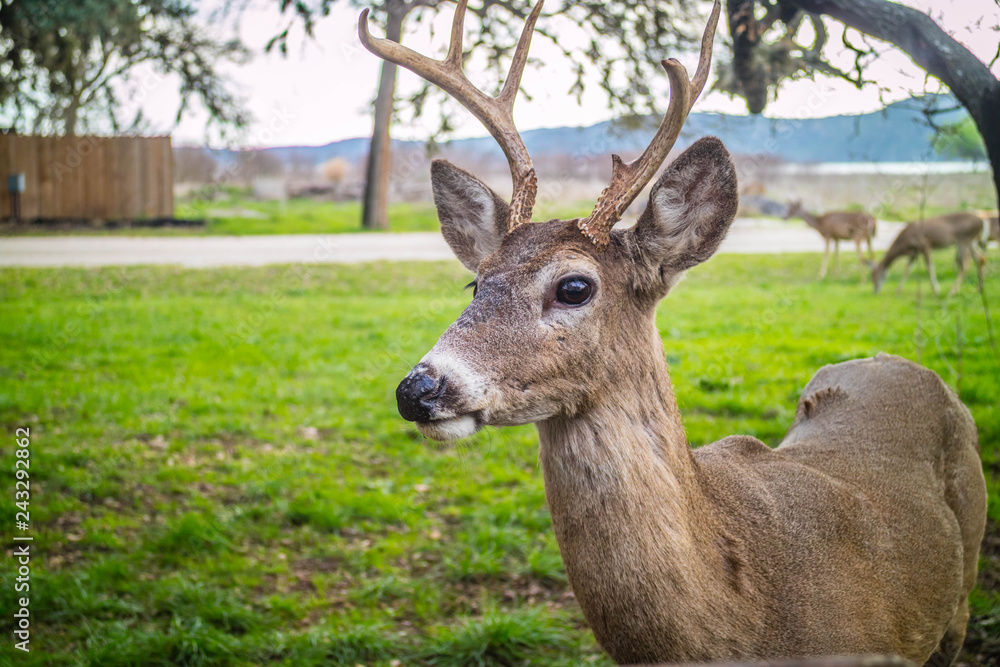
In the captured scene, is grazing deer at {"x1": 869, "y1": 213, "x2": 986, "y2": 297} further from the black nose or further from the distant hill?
the black nose

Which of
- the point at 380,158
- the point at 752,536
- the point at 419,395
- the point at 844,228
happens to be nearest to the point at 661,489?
the point at 752,536

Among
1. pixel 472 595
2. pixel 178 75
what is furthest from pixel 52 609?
pixel 178 75

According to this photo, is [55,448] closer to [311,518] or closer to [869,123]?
[311,518]

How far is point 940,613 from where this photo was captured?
2.95 meters

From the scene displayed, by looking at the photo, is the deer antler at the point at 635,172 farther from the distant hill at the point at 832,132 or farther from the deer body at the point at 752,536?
the distant hill at the point at 832,132

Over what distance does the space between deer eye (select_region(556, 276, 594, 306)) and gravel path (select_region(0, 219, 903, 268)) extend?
14252mm

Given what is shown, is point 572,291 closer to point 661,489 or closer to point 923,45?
point 661,489

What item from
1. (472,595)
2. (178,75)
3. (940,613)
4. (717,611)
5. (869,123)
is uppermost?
(178,75)

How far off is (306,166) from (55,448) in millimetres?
32619

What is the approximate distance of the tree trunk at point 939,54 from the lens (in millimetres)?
4121

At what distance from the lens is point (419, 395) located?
82.6 inches

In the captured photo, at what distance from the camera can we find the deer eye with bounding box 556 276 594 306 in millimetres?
2451

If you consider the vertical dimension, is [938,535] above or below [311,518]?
above

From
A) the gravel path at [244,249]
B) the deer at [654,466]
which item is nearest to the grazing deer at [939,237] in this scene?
the gravel path at [244,249]
